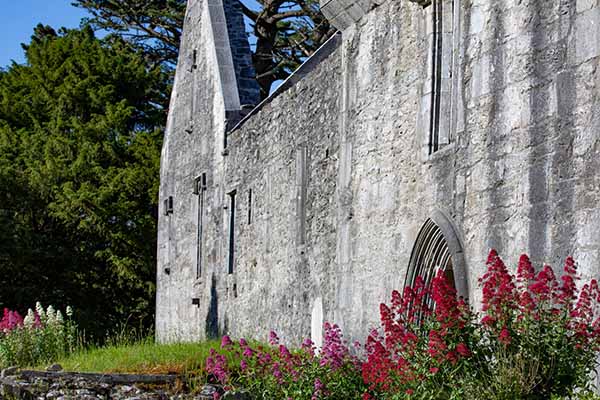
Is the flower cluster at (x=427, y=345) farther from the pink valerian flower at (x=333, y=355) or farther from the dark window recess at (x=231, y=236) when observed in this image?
the dark window recess at (x=231, y=236)

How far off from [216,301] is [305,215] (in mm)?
4313

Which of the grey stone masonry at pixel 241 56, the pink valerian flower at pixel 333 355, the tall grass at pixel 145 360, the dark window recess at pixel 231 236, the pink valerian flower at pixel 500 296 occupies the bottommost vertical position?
the tall grass at pixel 145 360

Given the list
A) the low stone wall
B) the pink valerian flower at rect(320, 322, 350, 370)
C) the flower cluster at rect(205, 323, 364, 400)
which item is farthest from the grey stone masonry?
the pink valerian flower at rect(320, 322, 350, 370)

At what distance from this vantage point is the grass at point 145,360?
1196 centimetres

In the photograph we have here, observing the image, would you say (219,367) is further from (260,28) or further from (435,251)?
(260,28)

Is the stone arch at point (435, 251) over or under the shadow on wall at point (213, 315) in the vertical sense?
over

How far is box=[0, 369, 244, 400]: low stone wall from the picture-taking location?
11.3 meters

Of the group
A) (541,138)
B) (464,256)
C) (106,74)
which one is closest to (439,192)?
(464,256)

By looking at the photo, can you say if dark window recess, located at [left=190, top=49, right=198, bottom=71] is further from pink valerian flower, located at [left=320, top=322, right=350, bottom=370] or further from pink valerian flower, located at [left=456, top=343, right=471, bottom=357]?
pink valerian flower, located at [left=456, top=343, right=471, bottom=357]

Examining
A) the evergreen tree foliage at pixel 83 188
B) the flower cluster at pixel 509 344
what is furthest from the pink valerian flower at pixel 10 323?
the flower cluster at pixel 509 344

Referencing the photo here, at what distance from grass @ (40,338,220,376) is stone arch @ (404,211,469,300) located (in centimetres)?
279

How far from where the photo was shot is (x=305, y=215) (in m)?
14.2

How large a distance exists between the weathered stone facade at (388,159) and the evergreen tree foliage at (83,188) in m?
7.02

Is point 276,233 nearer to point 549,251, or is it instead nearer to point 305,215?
point 305,215
